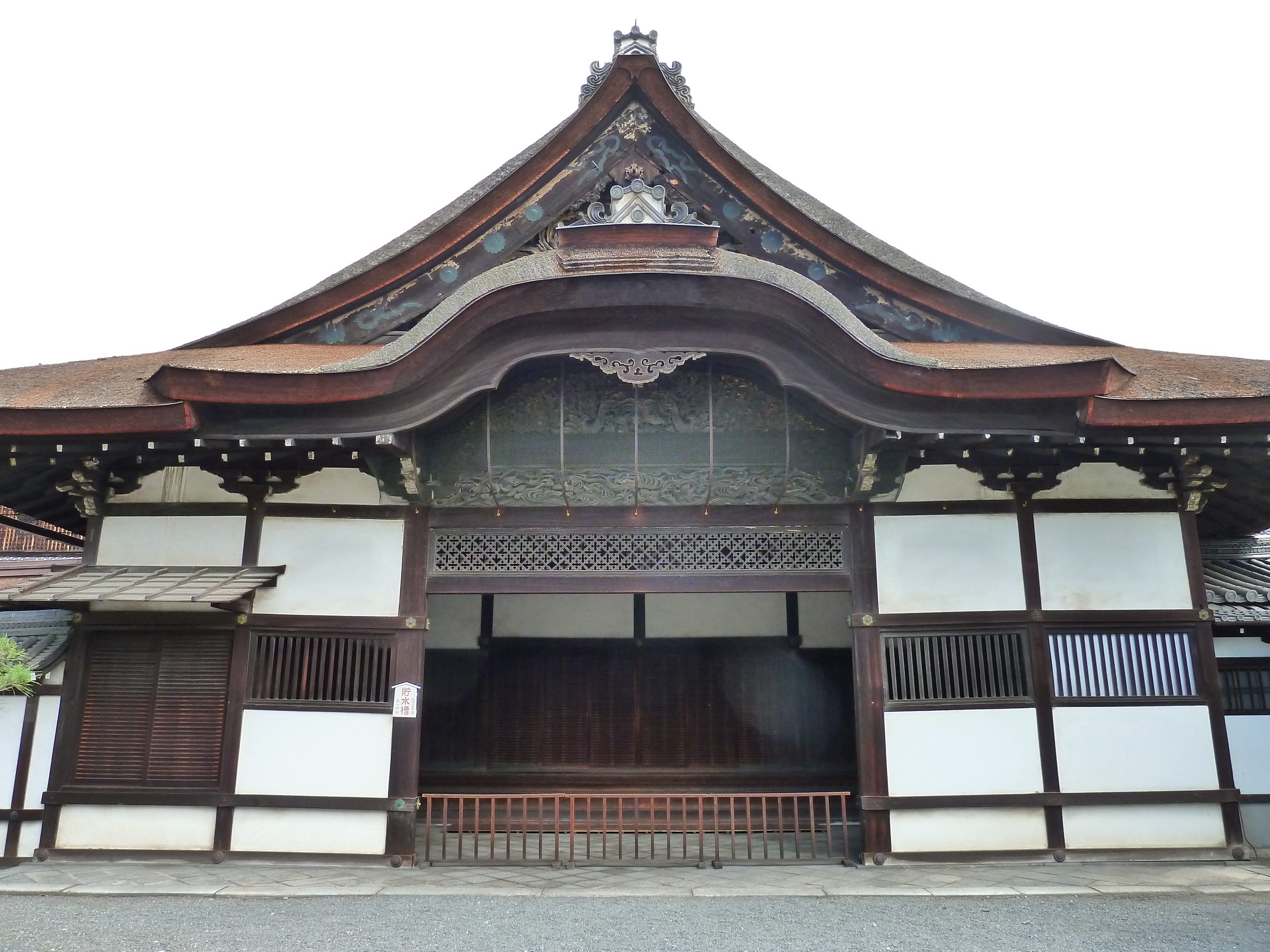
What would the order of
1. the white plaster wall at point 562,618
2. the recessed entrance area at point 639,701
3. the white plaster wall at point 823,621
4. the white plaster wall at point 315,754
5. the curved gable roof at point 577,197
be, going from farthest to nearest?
the white plaster wall at point 562,618 → the white plaster wall at point 823,621 → the recessed entrance area at point 639,701 → the curved gable roof at point 577,197 → the white plaster wall at point 315,754

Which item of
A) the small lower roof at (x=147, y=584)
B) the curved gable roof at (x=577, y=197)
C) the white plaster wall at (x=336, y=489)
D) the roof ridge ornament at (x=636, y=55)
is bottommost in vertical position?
the small lower roof at (x=147, y=584)

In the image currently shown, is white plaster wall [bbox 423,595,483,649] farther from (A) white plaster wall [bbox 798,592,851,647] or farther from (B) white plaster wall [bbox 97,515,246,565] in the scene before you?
(A) white plaster wall [bbox 798,592,851,647]

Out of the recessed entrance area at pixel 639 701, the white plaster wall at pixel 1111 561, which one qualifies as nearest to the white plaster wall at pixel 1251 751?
the white plaster wall at pixel 1111 561

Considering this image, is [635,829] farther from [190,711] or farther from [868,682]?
[190,711]

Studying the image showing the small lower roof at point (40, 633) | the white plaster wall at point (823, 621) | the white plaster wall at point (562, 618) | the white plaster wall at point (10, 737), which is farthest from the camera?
the white plaster wall at point (562, 618)

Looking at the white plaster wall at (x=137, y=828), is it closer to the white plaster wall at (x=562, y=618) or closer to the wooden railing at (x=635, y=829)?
the wooden railing at (x=635, y=829)

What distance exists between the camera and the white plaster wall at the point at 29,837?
7.23 meters

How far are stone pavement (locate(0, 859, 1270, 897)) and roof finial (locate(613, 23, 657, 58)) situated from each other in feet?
23.9

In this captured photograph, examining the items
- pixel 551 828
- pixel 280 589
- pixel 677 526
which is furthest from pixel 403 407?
pixel 551 828

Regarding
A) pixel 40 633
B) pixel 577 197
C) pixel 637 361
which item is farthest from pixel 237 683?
pixel 577 197

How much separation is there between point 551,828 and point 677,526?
13.8 feet

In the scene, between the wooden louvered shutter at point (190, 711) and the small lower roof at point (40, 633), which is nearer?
the wooden louvered shutter at point (190, 711)

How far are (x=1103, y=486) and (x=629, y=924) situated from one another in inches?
217

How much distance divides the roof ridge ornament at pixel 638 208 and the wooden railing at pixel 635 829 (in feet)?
17.0
